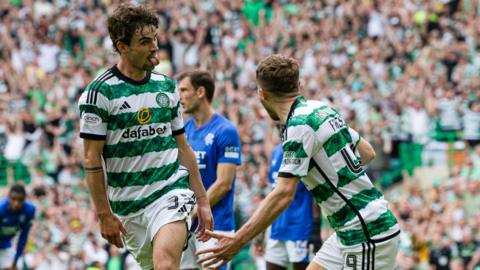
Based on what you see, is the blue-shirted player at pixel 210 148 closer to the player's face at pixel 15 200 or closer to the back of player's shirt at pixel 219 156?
the back of player's shirt at pixel 219 156

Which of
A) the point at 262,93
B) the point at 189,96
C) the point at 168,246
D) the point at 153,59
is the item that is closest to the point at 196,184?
the point at 168,246

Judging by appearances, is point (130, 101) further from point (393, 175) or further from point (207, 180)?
point (393, 175)

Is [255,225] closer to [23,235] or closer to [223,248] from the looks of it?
[223,248]

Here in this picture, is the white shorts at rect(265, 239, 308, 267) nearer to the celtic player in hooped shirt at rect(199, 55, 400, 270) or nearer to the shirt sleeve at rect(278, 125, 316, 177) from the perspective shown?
the celtic player in hooped shirt at rect(199, 55, 400, 270)

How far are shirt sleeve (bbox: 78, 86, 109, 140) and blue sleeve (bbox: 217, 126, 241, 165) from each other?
2356 mm

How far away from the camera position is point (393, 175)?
18203 millimetres

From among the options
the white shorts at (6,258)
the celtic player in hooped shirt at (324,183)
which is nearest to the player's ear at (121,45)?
the celtic player in hooped shirt at (324,183)

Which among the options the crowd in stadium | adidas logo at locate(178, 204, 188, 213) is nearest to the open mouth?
adidas logo at locate(178, 204, 188, 213)

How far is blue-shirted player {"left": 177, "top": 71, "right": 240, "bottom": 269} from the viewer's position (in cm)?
841

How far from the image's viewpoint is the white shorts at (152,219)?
642 centimetres

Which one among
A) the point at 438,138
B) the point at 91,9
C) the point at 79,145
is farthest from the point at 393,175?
the point at 91,9

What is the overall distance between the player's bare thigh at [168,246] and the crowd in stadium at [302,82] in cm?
758

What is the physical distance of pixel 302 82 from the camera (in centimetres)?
1466

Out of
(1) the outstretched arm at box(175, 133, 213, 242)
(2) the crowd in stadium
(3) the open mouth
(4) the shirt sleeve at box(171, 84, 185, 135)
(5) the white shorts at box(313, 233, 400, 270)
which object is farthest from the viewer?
(2) the crowd in stadium
